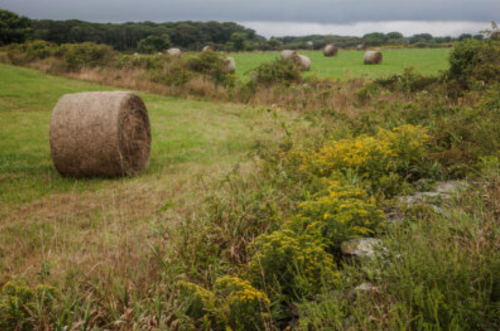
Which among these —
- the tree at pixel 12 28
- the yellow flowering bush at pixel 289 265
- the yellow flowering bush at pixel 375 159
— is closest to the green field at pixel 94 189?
the yellow flowering bush at pixel 289 265

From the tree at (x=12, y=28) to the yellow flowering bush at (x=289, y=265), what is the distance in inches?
2045

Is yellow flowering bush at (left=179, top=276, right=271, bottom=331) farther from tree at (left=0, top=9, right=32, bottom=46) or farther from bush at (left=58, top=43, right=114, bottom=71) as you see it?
tree at (left=0, top=9, right=32, bottom=46)

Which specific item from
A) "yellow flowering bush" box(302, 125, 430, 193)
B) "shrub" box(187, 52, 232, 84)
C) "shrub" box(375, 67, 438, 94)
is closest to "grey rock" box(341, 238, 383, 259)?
"yellow flowering bush" box(302, 125, 430, 193)

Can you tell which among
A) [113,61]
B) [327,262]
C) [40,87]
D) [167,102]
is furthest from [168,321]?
[113,61]

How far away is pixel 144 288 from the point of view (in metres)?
3.59

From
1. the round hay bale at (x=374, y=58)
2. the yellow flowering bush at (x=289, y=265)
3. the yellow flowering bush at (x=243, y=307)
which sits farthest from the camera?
the round hay bale at (x=374, y=58)

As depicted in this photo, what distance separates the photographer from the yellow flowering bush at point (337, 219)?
414 centimetres

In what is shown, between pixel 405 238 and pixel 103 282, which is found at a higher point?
pixel 405 238

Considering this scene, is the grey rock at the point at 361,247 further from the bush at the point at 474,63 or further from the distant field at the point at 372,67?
the distant field at the point at 372,67

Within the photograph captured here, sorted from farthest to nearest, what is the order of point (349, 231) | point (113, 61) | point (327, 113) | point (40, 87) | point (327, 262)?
point (113, 61) → point (40, 87) → point (327, 113) → point (349, 231) → point (327, 262)

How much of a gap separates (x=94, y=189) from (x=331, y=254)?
5.07 metres

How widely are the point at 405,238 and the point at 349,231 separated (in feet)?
2.26

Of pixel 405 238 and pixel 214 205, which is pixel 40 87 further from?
pixel 405 238

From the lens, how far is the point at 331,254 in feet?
12.9
